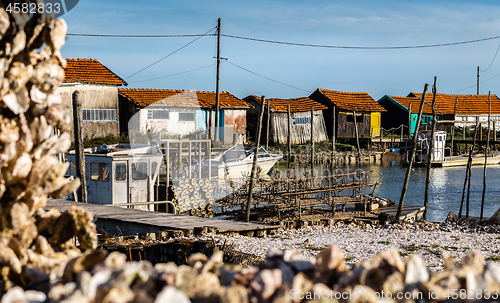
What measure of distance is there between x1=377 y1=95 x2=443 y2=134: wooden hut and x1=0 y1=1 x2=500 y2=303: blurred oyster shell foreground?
184 feet

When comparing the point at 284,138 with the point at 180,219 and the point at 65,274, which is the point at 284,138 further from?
the point at 65,274

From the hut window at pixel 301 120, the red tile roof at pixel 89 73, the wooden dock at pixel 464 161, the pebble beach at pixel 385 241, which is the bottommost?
the wooden dock at pixel 464 161

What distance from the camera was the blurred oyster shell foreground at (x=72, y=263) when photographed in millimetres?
1861

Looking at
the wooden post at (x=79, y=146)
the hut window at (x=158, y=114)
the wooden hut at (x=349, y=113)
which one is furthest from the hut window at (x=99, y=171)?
the wooden hut at (x=349, y=113)

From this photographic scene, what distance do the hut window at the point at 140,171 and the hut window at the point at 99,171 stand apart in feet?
3.18

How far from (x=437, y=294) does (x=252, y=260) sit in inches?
196

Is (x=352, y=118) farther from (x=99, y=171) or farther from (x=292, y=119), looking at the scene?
(x=99, y=171)

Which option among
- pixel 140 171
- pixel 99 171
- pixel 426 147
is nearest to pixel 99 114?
pixel 99 171

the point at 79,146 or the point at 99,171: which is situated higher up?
the point at 79,146

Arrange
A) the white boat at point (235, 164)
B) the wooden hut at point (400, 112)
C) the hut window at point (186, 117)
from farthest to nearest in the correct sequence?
the wooden hut at point (400, 112) < the hut window at point (186, 117) < the white boat at point (235, 164)

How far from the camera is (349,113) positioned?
52094 millimetres

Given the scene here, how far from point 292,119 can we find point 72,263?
4554 centimetres

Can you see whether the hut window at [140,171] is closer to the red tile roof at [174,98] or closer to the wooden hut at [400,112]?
the red tile roof at [174,98]

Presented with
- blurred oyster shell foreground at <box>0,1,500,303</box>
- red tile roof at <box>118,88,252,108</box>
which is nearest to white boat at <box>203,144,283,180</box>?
red tile roof at <box>118,88,252,108</box>
